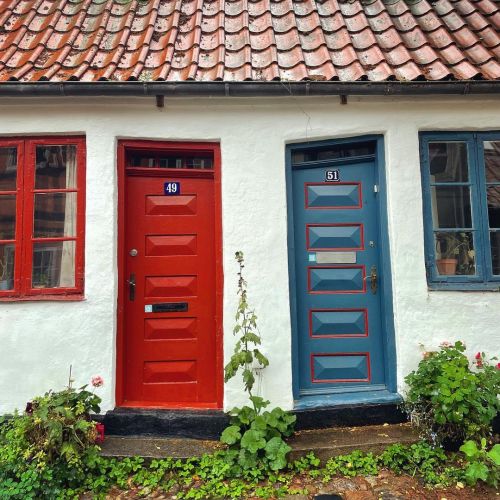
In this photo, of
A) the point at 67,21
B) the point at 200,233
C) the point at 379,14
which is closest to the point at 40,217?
the point at 200,233

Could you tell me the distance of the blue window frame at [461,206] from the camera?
14.5ft

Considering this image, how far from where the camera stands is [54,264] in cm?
434

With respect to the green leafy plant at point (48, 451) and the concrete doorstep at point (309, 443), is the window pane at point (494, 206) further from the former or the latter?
the green leafy plant at point (48, 451)

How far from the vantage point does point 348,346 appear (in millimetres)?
4465

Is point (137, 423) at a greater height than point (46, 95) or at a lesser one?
lesser

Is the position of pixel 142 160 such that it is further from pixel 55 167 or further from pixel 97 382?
pixel 97 382

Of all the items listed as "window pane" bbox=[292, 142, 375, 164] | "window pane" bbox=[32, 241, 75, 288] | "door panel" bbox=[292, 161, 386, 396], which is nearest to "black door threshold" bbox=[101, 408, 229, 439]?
"door panel" bbox=[292, 161, 386, 396]

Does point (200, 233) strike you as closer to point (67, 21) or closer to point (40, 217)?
point (40, 217)

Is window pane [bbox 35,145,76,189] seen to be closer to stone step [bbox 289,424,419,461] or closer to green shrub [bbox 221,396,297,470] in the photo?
green shrub [bbox 221,396,297,470]

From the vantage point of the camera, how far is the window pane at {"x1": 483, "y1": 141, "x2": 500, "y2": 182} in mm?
4535

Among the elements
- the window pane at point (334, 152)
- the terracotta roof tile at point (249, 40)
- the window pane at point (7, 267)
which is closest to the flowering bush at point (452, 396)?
the window pane at point (334, 152)

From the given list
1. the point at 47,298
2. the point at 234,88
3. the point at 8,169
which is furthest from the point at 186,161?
the point at 47,298

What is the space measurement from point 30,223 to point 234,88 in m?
2.41

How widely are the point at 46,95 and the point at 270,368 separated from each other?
11.1ft
